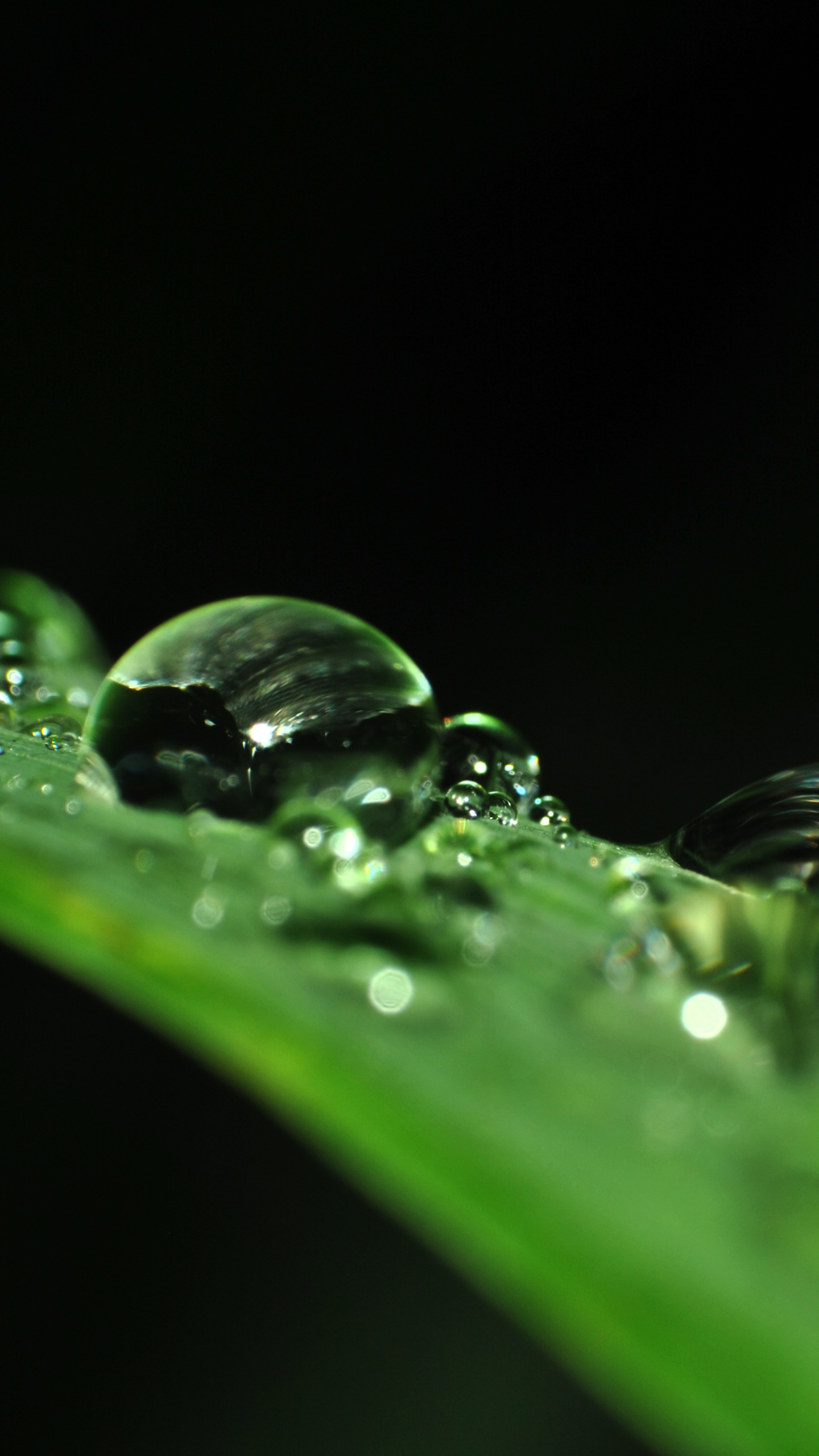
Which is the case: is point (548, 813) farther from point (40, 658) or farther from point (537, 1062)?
point (40, 658)

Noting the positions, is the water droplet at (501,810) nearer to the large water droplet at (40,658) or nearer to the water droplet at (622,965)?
the water droplet at (622,965)

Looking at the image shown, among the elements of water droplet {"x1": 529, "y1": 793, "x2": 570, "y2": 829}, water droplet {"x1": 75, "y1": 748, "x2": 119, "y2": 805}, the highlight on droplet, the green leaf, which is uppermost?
water droplet {"x1": 529, "y1": 793, "x2": 570, "y2": 829}

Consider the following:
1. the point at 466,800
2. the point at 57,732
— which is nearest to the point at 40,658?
the point at 57,732

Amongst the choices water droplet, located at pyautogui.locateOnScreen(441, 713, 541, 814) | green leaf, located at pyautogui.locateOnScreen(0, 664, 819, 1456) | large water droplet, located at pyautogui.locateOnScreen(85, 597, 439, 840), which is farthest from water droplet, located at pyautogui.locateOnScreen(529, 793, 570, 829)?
green leaf, located at pyautogui.locateOnScreen(0, 664, 819, 1456)

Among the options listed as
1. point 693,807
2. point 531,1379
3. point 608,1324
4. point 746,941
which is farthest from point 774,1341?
point 693,807

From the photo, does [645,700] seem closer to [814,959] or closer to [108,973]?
[814,959]

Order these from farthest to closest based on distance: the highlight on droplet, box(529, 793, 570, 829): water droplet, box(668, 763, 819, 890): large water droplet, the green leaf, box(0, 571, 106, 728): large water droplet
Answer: box(0, 571, 106, 728): large water droplet → box(529, 793, 570, 829): water droplet → box(668, 763, 819, 890): large water droplet → the highlight on droplet → the green leaf

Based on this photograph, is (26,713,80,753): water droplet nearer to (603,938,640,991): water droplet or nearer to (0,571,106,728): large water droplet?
(0,571,106,728): large water droplet
